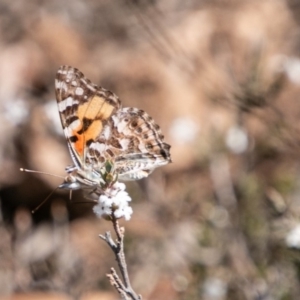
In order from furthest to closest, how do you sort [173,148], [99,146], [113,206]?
1. [173,148]
2. [99,146]
3. [113,206]

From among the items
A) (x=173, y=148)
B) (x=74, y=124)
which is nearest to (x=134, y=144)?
(x=74, y=124)

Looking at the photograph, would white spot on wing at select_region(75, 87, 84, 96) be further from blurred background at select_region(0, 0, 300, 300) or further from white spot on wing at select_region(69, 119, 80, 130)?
blurred background at select_region(0, 0, 300, 300)

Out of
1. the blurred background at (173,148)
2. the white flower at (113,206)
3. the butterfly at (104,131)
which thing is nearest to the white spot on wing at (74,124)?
the butterfly at (104,131)

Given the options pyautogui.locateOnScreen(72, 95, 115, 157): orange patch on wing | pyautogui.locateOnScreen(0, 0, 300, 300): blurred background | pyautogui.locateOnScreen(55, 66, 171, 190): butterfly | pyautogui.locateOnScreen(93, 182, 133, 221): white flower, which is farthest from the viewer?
pyautogui.locateOnScreen(0, 0, 300, 300): blurred background

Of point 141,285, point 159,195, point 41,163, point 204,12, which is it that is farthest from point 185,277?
point 204,12

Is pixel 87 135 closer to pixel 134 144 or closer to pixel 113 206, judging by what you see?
pixel 134 144

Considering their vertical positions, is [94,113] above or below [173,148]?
below

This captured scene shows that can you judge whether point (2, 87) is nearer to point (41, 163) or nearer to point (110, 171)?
point (41, 163)

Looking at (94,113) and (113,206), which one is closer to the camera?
(113,206)

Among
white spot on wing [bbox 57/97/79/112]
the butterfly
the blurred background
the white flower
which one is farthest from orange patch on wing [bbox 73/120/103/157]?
the blurred background
